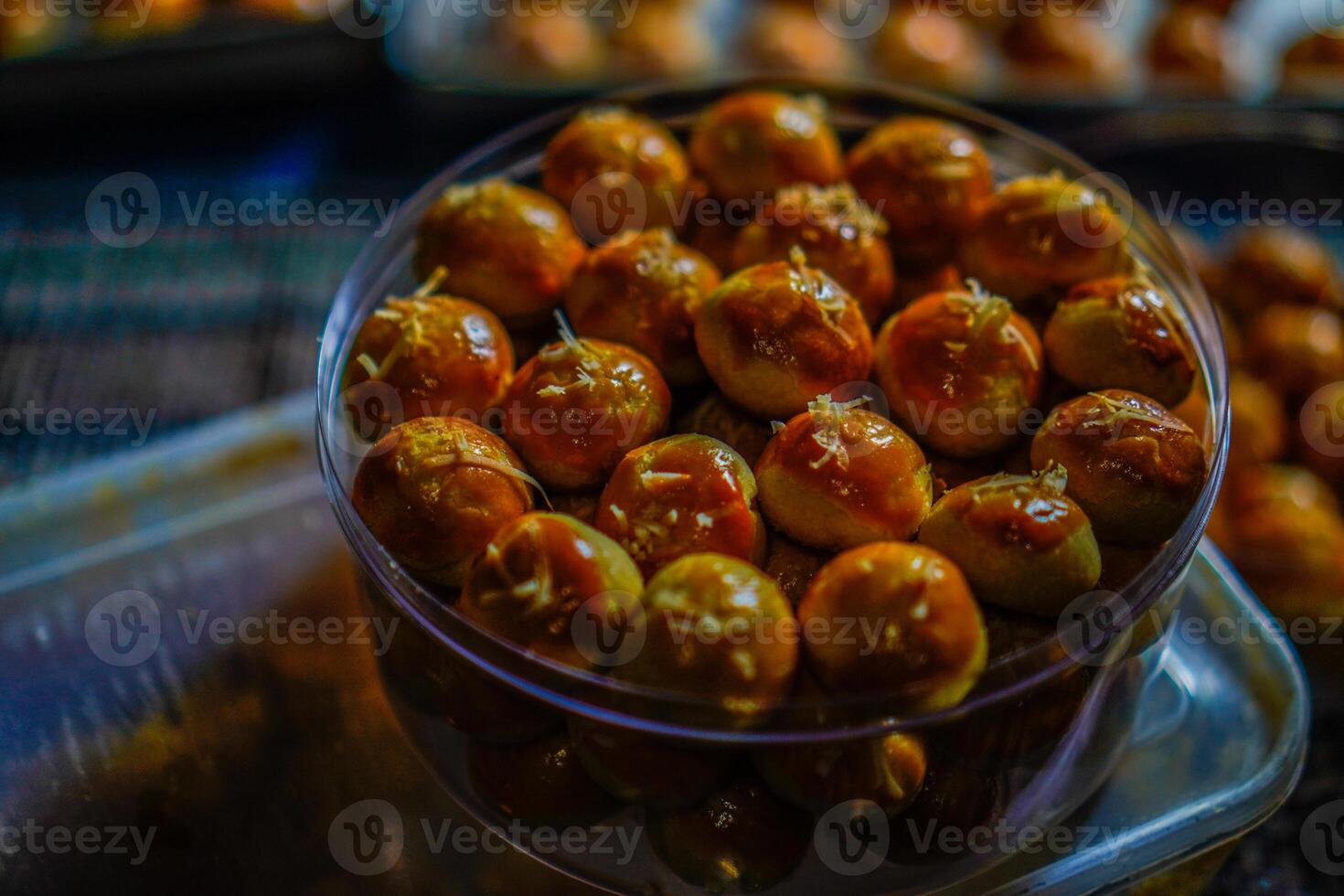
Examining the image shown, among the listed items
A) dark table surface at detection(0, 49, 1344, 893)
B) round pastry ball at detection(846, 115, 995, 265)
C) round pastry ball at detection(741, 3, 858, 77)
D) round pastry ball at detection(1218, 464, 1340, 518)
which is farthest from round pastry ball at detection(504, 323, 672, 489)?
round pastry ball at detection(741, 3, 858, 77)

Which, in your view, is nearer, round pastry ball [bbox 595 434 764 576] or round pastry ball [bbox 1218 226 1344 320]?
round pastry ball [bbox 595 434 764 576]

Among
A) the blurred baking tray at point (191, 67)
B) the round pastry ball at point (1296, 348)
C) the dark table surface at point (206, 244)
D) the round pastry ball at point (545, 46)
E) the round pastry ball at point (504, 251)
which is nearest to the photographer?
the round pastry ball at point (504, 251)

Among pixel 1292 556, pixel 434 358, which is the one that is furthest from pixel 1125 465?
pixel 1292 556

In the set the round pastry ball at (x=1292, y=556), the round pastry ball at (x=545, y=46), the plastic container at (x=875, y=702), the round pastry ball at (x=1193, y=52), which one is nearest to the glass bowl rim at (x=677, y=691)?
the plastic container at (x=875, y=702)

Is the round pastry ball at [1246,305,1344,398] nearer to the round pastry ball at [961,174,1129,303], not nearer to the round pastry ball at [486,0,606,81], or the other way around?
the round pastry ball at [961,174,1129,303]

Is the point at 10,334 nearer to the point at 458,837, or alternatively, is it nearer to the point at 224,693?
the point at 224,693

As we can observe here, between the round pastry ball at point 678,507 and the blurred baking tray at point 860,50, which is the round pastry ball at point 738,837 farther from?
the blurred baking tray at point 860,50
